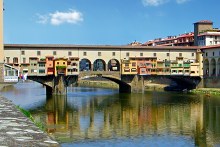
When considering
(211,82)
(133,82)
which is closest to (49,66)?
(133,82)

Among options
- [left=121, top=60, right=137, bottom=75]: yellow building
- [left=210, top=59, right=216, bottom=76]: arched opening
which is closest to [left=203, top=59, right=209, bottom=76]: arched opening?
[left=210, top=59, right=216, bottom=76]: arched opening

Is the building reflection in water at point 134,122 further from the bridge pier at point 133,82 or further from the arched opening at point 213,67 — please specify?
the arched opening at point 213,67

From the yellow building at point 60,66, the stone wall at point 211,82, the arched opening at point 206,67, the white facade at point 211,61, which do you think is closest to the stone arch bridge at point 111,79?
the yellow building at point 60,66

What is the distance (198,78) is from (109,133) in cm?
5404

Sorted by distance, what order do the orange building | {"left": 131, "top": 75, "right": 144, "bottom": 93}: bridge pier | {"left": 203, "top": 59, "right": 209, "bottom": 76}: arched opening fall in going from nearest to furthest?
the orange building, {"left": 131, "top": 75, "right": 144, "bottom": 93}: bridge pier, {"left": 203, "top": 59, "right": 209, "bottom": 76}: arched opening

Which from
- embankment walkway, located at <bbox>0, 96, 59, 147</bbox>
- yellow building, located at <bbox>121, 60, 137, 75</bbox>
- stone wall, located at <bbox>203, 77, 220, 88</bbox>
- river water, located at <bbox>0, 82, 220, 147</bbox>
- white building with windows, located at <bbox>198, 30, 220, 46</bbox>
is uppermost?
white building with windows, located at <bbox>198, 30, 220, 46</bbox>

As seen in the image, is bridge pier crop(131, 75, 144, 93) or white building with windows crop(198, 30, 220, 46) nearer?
bridge pier crop(131, 75, 144, 93)

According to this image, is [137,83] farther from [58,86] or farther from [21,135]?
[21,135]

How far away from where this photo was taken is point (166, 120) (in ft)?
114

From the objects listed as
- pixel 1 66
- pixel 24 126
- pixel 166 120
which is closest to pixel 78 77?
Result: pixel 1 66

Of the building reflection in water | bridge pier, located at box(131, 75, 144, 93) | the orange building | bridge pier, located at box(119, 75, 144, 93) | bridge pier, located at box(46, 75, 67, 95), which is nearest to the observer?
the building reflection in water

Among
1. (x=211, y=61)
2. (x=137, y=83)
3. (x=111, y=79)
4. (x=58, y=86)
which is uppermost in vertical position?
(x=211, y=61)

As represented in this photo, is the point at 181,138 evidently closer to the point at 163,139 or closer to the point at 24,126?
the point at 163,139

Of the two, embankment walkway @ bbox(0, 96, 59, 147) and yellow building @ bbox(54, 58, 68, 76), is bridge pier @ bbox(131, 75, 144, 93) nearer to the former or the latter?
yellow building @ bbox(54, 58, 68, 76)
